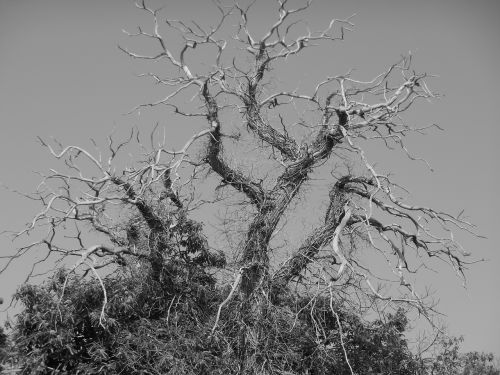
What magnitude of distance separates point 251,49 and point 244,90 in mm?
456

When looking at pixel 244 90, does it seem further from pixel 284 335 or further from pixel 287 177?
pixel 284 335

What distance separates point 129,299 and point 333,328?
7.52ft

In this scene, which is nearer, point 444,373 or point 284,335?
point 284,335

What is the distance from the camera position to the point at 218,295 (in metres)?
8.22

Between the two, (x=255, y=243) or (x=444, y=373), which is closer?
(x=255, y=243)

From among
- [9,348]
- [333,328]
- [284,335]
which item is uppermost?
[333,328]

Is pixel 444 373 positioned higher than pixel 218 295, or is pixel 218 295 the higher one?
pixel 444 373

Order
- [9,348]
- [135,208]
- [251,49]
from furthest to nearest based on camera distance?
[251,49] → [135,208] → [9,348]

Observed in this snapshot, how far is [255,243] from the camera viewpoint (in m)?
8.27

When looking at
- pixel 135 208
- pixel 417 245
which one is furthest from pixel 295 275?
pixel 135 208

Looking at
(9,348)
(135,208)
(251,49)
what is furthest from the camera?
(251,49)

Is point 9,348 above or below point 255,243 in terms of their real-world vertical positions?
below

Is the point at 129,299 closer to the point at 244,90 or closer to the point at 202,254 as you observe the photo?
the point at 202,254

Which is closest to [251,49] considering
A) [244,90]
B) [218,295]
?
[244,90]
